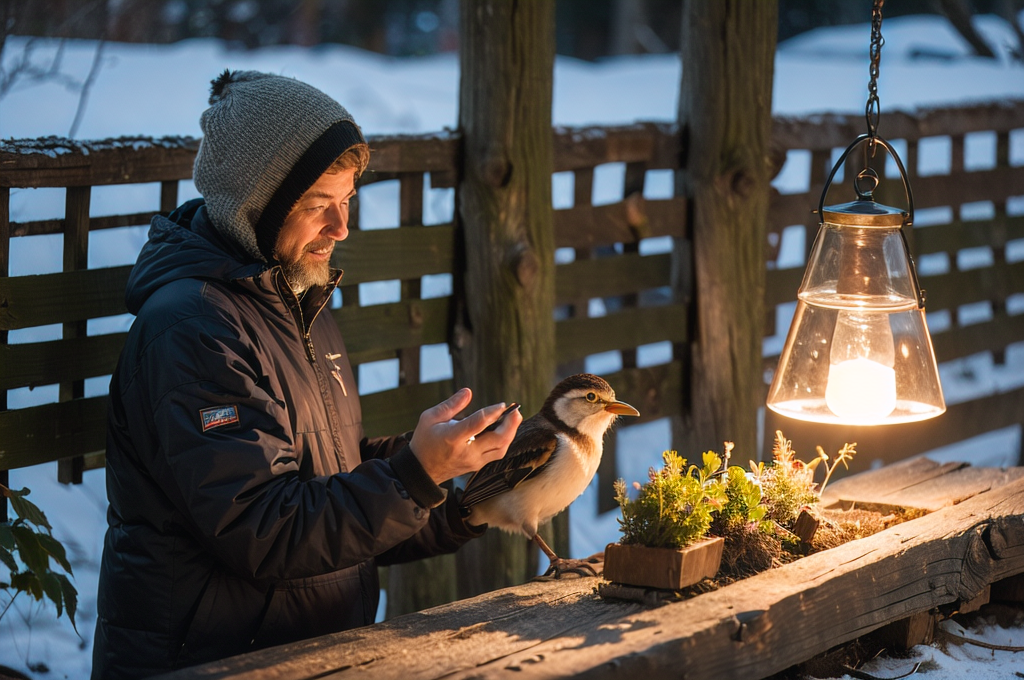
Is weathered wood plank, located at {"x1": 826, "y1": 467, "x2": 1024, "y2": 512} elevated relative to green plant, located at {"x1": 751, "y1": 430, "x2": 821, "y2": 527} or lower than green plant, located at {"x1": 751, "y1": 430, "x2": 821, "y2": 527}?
lower


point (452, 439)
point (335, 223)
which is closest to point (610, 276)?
point (335, 223)

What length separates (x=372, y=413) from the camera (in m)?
4.11

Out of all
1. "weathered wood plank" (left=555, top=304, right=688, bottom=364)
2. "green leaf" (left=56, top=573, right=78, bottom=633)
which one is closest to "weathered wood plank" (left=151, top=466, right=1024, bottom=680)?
"green leaf" (left=56, top=573, right=78, bottom=633)

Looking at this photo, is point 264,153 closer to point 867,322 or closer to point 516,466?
point 516,466

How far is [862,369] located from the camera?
2908 millimetres

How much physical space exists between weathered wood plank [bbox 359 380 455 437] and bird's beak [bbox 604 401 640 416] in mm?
1295

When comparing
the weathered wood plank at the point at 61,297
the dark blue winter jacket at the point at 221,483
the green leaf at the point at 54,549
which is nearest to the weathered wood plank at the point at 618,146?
the weathered wood plank at the point at 61,297

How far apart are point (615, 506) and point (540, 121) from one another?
8.57ft

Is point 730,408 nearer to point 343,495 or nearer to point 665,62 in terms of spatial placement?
point 343,495

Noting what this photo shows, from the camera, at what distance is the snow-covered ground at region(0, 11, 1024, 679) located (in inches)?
161

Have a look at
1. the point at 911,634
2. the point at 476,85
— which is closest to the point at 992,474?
the point at 911,634

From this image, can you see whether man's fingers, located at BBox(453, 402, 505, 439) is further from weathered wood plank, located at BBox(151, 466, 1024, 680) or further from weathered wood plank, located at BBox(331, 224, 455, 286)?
weathered wood plank, located at BBox(331, 224, 455, 286)

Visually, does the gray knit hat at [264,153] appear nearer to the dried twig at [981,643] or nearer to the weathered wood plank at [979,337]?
the dried twig at [981,643]

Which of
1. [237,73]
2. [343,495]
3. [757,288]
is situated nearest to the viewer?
[343,495]
